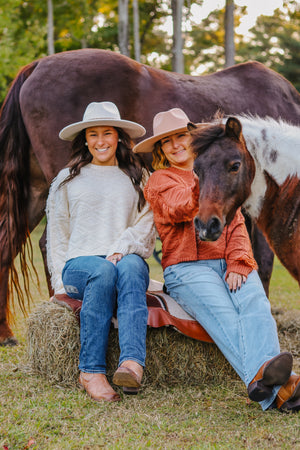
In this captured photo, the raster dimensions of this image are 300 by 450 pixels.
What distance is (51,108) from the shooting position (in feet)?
13.4

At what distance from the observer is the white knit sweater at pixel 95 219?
316cm

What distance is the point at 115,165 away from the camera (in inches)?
137

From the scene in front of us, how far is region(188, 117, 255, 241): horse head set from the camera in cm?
254

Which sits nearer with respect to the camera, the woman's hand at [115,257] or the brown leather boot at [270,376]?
the brown leather boot at [270,376]

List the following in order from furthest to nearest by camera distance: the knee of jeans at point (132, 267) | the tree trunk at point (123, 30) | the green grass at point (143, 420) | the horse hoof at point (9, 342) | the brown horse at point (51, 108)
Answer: the tree trunk at point (123, 30), the brown horse at point (51, 108), the horse hoof at point (9, 342), the knee of jeans at point (132, 267), the green grass at point (143, 420)

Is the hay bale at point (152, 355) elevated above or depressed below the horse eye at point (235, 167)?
below

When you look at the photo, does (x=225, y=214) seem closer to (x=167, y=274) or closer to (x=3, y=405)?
(x=167, y=274)

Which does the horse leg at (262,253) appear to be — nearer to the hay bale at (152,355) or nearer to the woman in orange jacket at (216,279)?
the woman in orange jacket at (216,279)

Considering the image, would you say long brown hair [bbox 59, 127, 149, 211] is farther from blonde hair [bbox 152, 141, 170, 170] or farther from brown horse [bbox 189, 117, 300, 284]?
brown horse [bbox 189, 117, 300, 284]

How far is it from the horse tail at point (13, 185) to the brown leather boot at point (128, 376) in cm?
173

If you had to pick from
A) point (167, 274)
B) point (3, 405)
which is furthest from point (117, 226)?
point (3, 405)

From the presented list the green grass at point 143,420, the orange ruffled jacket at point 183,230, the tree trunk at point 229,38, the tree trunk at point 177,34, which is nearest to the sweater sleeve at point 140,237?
the orange ruffled jacket at point 183,230

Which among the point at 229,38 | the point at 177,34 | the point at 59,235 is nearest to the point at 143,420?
the point at 59,235

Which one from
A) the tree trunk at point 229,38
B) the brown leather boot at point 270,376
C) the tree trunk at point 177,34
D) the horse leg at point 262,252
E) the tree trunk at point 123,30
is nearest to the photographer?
the brown leather boot at point 270,376
